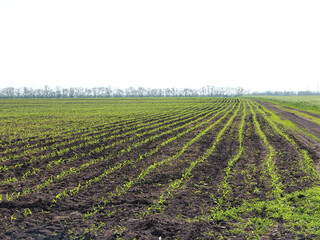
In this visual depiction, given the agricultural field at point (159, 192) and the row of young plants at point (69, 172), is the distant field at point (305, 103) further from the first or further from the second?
the row of young plants at point (69, 172)

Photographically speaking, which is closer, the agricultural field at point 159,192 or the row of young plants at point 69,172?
the agricultural field at point 159,192

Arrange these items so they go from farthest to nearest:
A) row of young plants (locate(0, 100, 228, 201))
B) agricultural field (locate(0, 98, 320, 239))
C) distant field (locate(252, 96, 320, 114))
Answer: distant field (locate(252, 96, 320, 114))
row of young plants (locate(0, 100, 228, 201))
agricultural field (locate(0, 98, 320, 239))

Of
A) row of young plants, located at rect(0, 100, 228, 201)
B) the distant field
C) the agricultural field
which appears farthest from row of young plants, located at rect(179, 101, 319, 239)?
the distant field

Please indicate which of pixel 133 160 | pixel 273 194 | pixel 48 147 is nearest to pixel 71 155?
pixel 48 147

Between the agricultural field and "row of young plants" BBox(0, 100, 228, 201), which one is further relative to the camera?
"row of young plants" BBox(0, 100, 228, 201)

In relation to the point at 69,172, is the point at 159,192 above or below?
below

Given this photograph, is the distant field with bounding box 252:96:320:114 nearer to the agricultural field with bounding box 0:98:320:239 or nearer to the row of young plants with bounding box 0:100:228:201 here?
the agricultural field with bounding box 0:98:320:239

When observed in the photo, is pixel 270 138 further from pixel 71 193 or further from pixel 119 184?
pixel 71 193

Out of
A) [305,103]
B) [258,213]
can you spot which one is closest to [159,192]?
[258,213]

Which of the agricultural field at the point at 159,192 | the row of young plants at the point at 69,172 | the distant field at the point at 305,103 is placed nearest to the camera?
the agricultural field at the point at 159,192

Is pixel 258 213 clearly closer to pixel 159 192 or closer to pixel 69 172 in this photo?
pixel 159 192

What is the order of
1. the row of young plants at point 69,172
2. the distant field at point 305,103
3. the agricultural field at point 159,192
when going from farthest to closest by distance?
1. the distant field at point 305,103
2. the row of young plants at point 69,172
3. the agricultural field at point 159,192

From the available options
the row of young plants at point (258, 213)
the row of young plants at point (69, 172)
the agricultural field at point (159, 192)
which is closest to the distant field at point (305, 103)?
the agricultural field at point (159, 192)

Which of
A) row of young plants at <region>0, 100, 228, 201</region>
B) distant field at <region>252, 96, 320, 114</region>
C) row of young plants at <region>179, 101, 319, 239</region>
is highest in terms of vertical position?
distant field at <region>252, 96, 320, 114</region>
